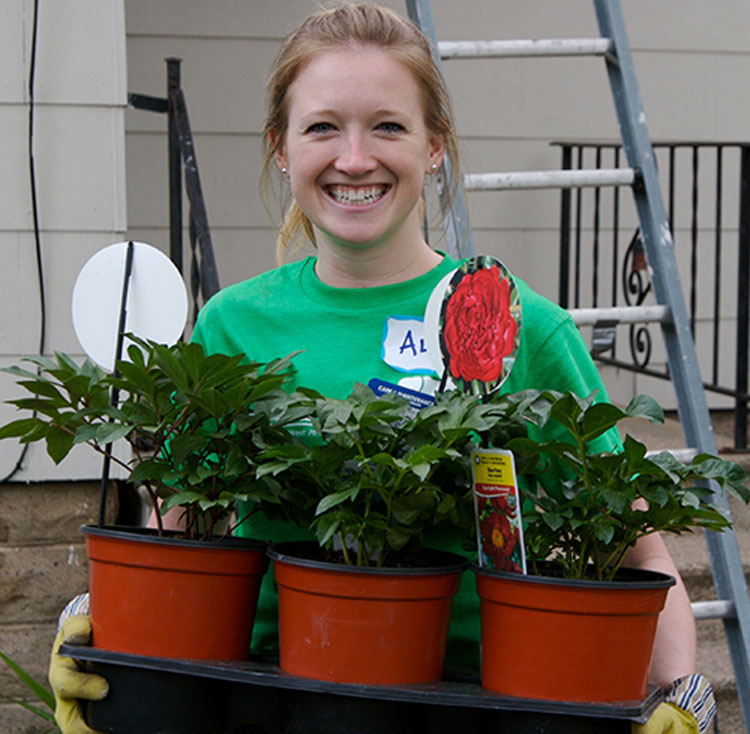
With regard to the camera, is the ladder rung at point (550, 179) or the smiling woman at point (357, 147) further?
the ladder rung at point (550, 179)

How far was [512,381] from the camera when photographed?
4.26 feet

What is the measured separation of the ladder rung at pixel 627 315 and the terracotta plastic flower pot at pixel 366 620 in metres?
1.45

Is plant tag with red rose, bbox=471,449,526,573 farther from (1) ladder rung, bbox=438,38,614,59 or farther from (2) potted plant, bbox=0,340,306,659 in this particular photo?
(1) ladder rung, bbox=438,38,614,59

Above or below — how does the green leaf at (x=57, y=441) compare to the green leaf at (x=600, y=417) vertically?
below

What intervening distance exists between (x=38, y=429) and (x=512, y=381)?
544 millimetres

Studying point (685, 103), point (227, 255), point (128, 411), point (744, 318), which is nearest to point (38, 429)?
point (128, 411)

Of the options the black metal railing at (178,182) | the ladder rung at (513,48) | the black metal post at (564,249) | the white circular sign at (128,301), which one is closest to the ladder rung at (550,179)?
the ladder rung at (513,48)

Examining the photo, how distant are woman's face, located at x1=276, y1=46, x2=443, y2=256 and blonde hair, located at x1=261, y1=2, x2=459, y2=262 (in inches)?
0.8

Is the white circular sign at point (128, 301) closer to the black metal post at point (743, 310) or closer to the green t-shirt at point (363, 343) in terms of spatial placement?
the green t-shirt at point (363, 343)

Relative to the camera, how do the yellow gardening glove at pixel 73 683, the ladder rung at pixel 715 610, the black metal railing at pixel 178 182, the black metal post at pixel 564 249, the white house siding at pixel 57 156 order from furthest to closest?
1. the black metal post at pixel 564 249
2. the black metal railing at pixel 178 182
3. the white house siding at pixel 57 156
4. the ladder rung at pixel 715 610
5. the yellow gardening glove at pixel 73 683

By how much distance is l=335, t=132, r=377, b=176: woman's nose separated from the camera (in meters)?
1.25

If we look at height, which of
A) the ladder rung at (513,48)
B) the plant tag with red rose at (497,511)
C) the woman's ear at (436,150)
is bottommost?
the plant tag with red rose at (497,511)

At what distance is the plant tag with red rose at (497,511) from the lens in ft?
3.40

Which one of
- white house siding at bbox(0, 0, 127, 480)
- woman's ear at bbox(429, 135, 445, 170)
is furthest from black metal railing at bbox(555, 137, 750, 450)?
woman's ear at bbox(429, 135, 445, 170)
